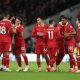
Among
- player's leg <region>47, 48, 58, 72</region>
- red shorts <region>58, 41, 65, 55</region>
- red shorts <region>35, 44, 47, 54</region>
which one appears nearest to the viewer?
player's leg <region>47, 48, 58, 72</region>

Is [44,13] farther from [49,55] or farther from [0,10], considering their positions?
[49,55]

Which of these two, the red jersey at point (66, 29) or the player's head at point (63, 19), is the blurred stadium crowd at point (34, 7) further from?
the player's head at point (63, 19)

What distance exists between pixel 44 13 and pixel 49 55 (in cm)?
1297

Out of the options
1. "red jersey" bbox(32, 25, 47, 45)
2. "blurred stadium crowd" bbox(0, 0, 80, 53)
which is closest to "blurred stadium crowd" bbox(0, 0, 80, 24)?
"blurred stadium crowd" bbox(0, 0, 80, 53)

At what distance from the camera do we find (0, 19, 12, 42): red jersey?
17.2 m

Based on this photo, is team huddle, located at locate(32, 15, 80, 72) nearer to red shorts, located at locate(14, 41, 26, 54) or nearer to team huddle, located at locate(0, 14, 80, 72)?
team huddle, located at locate(0, 14, 80, 72)

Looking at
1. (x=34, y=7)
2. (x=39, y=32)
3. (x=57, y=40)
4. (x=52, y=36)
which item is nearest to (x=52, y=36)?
(x=52, y=36)

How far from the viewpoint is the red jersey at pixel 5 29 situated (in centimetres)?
1719

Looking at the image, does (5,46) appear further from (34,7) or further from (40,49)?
(34,7)

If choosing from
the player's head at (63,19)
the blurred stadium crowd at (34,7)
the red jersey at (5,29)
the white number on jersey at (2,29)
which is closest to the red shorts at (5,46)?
the red jersey at (5,29)

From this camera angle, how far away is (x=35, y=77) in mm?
14773

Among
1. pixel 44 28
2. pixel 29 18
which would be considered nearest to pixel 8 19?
pixel 44 28

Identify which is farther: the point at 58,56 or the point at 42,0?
the point at 42,0

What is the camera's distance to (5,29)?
1720 centimetres
